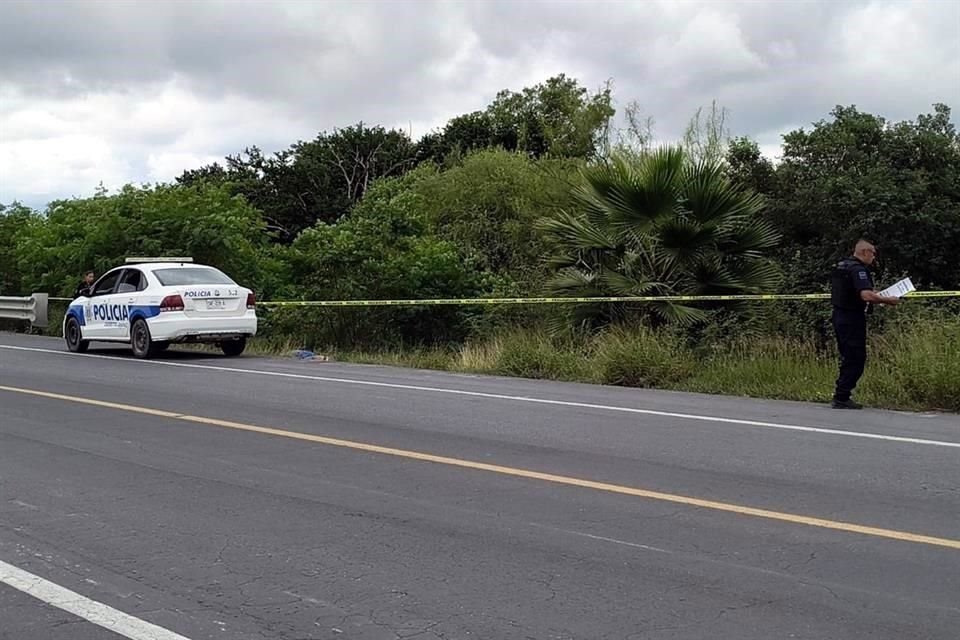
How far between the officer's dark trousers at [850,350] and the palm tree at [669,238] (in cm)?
457

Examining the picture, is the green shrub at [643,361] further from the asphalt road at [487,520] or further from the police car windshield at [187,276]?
the police car windshield at [187,276]

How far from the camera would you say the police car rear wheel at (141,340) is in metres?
17.8

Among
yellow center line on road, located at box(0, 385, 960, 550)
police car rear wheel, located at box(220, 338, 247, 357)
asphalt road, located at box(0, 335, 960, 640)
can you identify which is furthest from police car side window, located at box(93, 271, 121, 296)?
yellow center line on road, located at box(0, 385, 960, 550)

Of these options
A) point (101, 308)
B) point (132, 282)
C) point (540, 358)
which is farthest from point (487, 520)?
point (101, 308)

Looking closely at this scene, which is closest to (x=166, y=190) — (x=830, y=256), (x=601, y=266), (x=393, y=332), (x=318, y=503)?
(x=393, y=332)

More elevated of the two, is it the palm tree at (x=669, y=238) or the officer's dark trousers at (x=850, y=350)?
the palm tree at (x=669, y=238)

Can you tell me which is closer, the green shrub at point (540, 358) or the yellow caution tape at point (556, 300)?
the yellow caution tape at point (556, 300)

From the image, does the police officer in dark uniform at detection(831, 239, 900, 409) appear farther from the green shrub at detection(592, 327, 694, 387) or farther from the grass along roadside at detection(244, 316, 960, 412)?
the green shrub at detection(592, 327, 694, 387)

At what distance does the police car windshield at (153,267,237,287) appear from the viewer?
58.5ft

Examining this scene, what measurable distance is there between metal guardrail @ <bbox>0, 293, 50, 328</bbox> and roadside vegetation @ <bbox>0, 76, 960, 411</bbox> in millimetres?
449

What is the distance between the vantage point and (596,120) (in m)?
45.1

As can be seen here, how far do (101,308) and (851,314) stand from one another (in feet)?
43.0

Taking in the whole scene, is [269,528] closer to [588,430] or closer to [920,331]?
[588,430]

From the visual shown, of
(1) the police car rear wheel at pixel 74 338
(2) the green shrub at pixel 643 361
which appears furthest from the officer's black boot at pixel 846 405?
(1) the police car rear wheel at pixel 74 338
